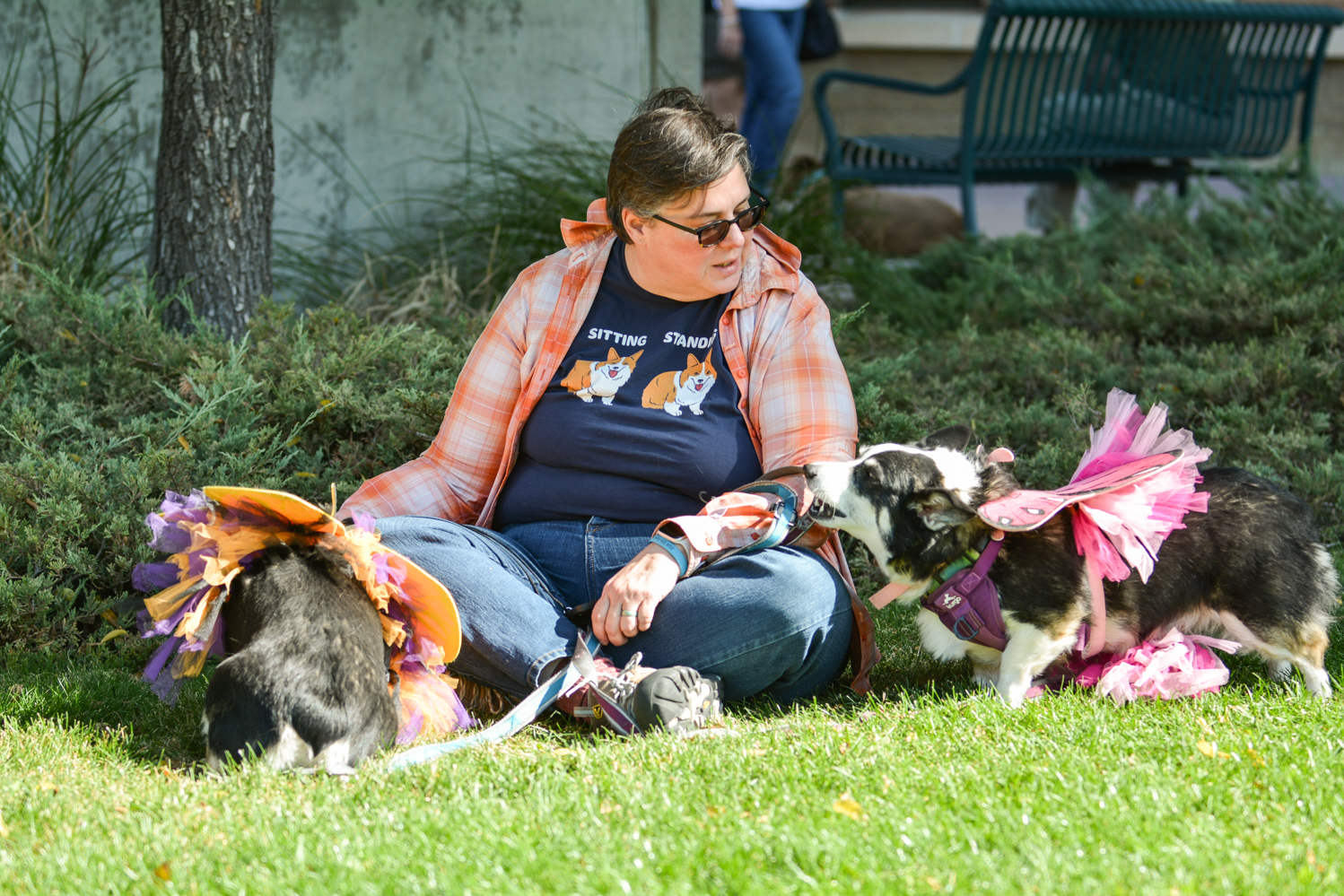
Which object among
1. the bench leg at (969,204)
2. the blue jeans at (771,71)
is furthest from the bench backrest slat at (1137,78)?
the blue jeans at (771,71)

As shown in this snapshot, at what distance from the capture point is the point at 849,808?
85.7 inches

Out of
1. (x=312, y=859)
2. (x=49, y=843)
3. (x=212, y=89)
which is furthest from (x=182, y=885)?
(x=212, y=89)

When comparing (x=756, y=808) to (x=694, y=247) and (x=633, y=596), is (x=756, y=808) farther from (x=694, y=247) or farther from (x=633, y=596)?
(x=694, y=247)

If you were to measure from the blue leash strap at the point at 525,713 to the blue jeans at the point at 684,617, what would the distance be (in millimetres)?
49

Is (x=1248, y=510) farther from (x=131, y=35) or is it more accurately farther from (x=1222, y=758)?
(x=131, y=35)

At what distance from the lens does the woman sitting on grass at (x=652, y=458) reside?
276 centimetres

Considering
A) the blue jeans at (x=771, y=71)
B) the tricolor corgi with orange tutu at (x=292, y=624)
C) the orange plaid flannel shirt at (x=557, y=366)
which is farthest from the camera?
the blue jeans at (x=771, y=71)

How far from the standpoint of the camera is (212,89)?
4.38 metres

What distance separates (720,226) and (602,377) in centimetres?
A: 50

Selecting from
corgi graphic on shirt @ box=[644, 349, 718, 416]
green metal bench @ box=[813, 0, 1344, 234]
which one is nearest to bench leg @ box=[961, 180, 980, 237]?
green metal bench @ box=[813, 0, 1344, 234]

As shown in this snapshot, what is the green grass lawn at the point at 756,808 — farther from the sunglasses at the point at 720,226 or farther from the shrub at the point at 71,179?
the shrub at the point at 71,179

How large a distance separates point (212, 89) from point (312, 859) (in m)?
3.30

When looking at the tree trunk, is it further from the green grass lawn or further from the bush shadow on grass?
the green grass lawn

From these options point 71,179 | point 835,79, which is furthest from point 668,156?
point 835,79
